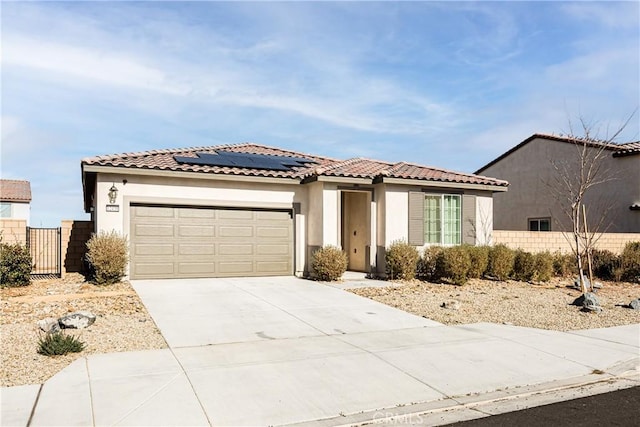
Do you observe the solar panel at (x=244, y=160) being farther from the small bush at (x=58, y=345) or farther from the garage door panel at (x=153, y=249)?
the small bush at (x=58, y=345)

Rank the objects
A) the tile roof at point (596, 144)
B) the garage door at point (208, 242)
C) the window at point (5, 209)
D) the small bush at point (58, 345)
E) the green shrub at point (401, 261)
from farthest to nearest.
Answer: the window at point (5, 209), the tile roof at point (596, 144), the green shrub at point (401, 261), the garage door at point (208, 242), the small bush at point (58, 345)

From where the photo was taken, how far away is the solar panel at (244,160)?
16.2 meters

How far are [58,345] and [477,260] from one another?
12.6 meters

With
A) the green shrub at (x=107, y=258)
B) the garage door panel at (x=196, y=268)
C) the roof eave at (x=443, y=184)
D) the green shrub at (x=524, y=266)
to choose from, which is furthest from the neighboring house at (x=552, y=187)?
the green shrub at (x=107, y=258)

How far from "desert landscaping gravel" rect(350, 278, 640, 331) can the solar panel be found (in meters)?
5.70

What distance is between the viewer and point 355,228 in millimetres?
18156

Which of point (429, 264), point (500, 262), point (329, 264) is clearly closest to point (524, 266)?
point (500, 262)

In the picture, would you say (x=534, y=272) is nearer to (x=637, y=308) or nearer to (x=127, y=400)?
(x=637, y=308)

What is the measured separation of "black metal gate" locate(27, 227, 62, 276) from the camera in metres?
17.0

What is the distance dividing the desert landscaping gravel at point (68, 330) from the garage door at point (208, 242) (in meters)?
1.46

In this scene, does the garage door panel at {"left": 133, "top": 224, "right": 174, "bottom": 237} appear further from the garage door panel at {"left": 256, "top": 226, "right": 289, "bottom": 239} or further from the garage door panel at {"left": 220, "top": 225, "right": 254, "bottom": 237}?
the garage door panel at {"left": 256, "top": 226, "right": 289, "bottom": 239}

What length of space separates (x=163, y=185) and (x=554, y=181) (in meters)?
18.6

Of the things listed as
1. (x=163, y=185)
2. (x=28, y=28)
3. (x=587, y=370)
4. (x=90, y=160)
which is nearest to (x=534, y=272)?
(x=587, y=370)

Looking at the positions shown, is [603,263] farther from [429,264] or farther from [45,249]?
[45,249]
